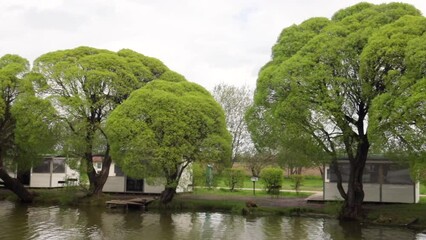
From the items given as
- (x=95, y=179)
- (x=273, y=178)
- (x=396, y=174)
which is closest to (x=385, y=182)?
(x=396, y=174)

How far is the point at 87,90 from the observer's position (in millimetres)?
28734

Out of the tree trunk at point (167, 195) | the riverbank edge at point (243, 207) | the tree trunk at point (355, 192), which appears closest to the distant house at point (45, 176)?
the riverbank edge at point (243, 207)

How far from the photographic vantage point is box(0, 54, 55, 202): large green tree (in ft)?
90.5

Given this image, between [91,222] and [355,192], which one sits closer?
[91,222]

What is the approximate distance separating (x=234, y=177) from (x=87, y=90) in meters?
13.2

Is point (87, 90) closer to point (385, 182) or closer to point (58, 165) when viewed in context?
point (58, 165)

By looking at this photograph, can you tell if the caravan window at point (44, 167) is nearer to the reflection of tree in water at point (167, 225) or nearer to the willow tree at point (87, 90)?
the willow tree at point (87, 90)

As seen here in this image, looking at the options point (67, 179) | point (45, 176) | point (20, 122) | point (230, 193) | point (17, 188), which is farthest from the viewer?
point (45, 176)

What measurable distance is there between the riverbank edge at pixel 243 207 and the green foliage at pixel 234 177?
15.9 ft

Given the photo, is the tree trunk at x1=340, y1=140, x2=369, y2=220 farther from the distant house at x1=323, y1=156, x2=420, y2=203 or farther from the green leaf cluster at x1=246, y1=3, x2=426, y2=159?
the distant house at x1=323, y1=156, x2=420, y2=203

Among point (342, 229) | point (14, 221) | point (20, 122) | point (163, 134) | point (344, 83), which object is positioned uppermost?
point (344, 83)

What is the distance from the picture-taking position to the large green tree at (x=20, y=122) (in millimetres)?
27578

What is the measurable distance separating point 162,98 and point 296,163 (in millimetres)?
8373

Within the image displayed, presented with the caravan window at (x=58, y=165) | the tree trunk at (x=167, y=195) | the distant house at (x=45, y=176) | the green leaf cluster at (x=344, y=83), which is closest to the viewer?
the green leaf cluster at (x=344, y=83)
